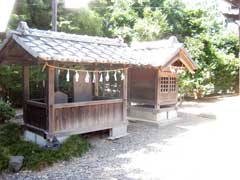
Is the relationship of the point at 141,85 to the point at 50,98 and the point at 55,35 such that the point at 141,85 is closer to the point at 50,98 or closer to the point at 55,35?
the point at 55,35

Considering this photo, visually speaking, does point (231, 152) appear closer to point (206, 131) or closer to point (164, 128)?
point (206, 131)

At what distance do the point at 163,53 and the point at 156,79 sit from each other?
1.17 m

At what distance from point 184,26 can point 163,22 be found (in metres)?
2.63

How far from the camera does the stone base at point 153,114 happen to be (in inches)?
510

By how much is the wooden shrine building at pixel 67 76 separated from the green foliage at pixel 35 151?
1.38ft

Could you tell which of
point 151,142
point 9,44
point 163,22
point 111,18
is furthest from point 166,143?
point 111,18

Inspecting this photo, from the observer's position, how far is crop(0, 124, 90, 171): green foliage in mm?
7227

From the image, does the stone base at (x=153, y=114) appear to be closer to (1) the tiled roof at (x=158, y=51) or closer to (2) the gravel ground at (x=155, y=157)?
(2) the gravel ground at (x=155, y=157)

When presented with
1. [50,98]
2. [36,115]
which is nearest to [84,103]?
[50,98]

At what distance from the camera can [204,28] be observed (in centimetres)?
2236

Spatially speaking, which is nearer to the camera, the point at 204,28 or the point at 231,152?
the point at 231,152

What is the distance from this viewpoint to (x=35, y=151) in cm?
797

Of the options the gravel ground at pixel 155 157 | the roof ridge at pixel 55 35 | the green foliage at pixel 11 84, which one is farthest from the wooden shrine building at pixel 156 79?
the green foliage at pixel 11 84

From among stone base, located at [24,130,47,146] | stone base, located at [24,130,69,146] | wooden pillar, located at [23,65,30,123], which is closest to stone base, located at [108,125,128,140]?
stone base, located at [24,130,69,146]
